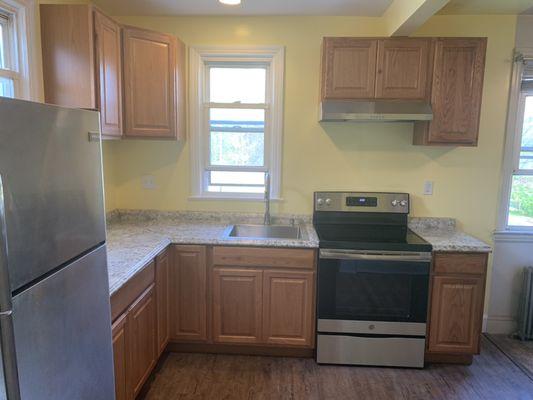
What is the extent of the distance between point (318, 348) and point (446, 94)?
77.6 inches

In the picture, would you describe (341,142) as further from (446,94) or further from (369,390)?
(369,390)

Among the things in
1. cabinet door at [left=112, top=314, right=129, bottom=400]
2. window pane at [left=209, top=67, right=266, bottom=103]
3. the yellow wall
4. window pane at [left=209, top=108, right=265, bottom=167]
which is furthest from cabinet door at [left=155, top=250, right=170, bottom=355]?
window pane at [left=209, top=67, right=266, bottom=103]

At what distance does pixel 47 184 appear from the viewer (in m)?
1.08

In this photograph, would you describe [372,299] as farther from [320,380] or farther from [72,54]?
[72,54]

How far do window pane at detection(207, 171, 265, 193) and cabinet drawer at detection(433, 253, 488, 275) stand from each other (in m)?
1.43

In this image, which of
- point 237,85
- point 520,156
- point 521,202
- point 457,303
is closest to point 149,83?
point 237,85

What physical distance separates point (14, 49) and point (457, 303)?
10.1 ft

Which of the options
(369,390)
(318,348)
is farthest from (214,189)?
(369,390)

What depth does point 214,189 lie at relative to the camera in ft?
10.4

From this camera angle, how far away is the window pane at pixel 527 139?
2.90m

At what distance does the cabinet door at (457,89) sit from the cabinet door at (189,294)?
73.6 inches

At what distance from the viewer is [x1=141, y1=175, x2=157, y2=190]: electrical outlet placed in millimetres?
3092

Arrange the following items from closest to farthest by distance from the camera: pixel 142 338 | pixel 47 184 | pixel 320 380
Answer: pixel 47 184, pixel 142 338, pixel 320 380

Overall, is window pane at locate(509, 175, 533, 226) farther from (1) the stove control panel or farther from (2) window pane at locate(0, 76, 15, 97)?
(2) window pane at locate(0, 76, 15, 97)
